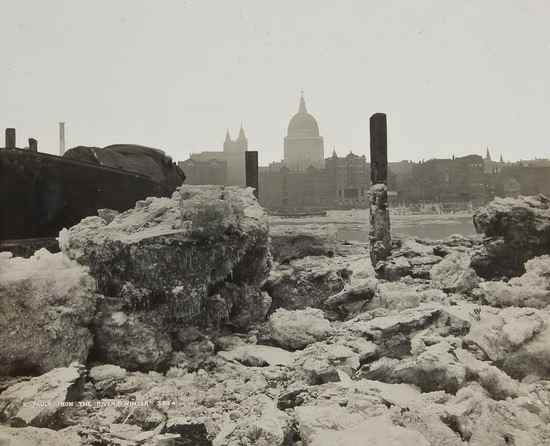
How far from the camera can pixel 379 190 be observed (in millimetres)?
6707

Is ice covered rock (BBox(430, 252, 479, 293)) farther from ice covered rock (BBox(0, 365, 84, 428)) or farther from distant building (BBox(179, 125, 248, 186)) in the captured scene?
distant building (BBox(179, 125, 248, 186))

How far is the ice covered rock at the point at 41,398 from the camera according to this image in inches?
80.1

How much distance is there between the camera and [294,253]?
20.0 ft

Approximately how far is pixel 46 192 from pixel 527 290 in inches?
205

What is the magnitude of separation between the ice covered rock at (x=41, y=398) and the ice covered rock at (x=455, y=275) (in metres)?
3.97

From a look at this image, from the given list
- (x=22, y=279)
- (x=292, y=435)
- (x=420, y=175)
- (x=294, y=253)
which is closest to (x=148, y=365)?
(x=22, y=279)

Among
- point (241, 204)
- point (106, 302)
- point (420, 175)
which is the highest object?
point (420, 175)

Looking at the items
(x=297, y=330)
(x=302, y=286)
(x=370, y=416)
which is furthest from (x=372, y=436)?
(x=302, y=286)

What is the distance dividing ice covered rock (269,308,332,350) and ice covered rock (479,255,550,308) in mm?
1758

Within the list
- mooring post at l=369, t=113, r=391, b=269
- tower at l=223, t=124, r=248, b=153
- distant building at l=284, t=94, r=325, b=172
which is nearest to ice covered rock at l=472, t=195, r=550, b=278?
mooring post at l=369, t=113, r=391, b=269

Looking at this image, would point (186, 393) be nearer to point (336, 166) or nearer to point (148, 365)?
point (148, 365)

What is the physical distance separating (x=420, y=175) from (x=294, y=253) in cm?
4369

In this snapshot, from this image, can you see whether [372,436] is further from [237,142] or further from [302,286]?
[237,142]

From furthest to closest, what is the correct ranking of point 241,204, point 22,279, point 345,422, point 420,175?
point 420,175, point 241,204, point 22,279, point 345,422
